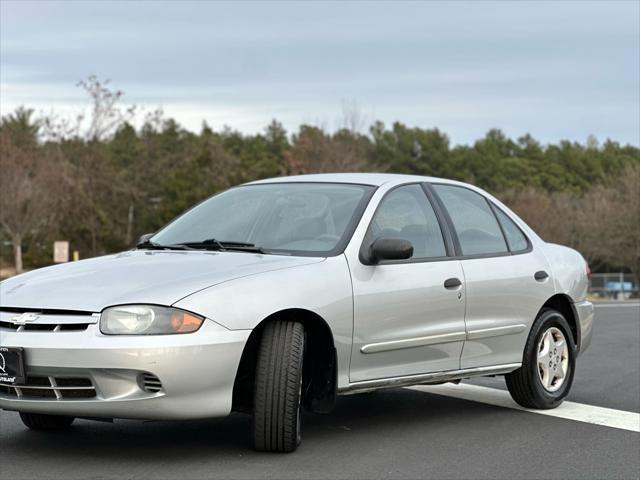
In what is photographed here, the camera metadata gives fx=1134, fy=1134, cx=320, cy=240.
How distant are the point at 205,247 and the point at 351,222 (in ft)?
2.88

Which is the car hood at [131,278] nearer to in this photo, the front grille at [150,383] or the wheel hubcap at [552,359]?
the front grille at [150,383]

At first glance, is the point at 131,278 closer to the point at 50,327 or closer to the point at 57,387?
the point at 50,327

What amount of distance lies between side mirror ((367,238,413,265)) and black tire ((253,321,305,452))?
2.73 feet

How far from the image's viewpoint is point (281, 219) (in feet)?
22.6

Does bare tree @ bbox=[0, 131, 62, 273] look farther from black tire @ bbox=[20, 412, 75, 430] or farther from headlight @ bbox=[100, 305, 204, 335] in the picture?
headlight @ bbox=[100, 305, 204, 335]

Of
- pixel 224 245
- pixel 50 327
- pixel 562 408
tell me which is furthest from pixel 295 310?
pixel 562 408

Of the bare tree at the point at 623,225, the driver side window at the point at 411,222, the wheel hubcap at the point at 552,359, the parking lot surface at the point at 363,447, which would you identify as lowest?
the bare tree at the point at 623,225

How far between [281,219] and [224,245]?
0.42m

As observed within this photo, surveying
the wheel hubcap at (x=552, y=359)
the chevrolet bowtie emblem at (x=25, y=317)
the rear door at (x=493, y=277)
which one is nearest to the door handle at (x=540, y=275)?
the rear door at (x=493, y=277)

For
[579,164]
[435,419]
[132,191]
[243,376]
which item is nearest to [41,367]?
[243,376]

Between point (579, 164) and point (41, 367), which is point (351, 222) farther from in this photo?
point (579, 164)

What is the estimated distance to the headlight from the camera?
5.54 metres

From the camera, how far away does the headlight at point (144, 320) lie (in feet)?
18.2

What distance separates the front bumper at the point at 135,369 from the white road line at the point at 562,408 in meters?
2.81
